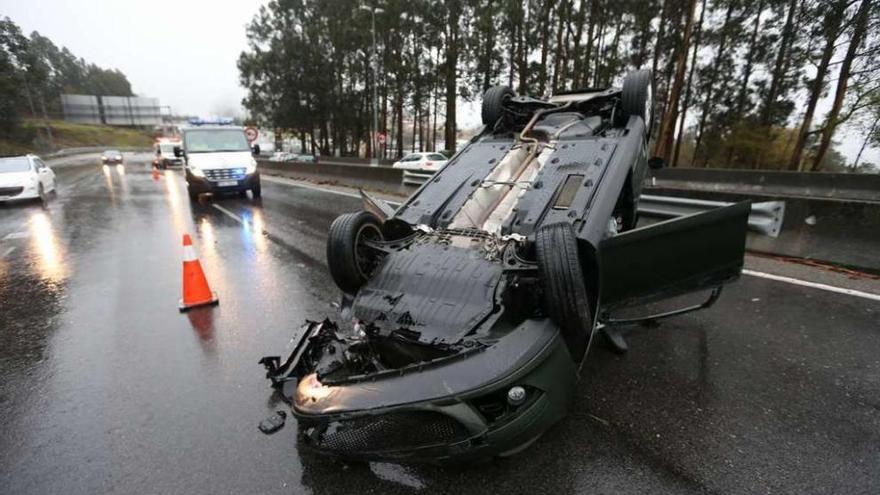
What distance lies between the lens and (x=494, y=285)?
2521 mm

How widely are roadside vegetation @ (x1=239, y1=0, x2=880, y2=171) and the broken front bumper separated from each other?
19620mm

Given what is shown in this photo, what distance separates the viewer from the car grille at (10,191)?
34.9 ft

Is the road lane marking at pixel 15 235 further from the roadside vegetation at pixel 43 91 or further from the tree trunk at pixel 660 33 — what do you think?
the roadside vegetation at pixel 43 91

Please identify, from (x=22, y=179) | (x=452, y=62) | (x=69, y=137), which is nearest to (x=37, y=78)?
(x=69, y=137)

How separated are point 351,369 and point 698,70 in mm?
28541

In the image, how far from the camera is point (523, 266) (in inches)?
101

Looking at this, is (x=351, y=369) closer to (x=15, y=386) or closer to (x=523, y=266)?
(x=523, y=266)

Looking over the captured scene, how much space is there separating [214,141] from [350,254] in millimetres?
10792

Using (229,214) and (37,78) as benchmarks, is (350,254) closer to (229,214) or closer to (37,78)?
(229,214)

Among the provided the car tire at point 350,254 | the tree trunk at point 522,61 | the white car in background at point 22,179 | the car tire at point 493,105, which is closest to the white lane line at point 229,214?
the white car in background at point 22,179

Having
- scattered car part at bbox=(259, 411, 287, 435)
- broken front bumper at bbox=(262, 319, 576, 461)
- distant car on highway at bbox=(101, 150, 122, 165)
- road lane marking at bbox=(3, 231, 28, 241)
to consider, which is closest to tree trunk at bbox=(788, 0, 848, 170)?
broken front bumper at bbox=(262, 319, 576, 461)

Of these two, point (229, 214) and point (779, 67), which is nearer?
point (229, 214)

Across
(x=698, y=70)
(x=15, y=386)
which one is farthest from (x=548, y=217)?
(x=698, y=70)

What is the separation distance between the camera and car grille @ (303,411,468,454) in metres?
1.81
